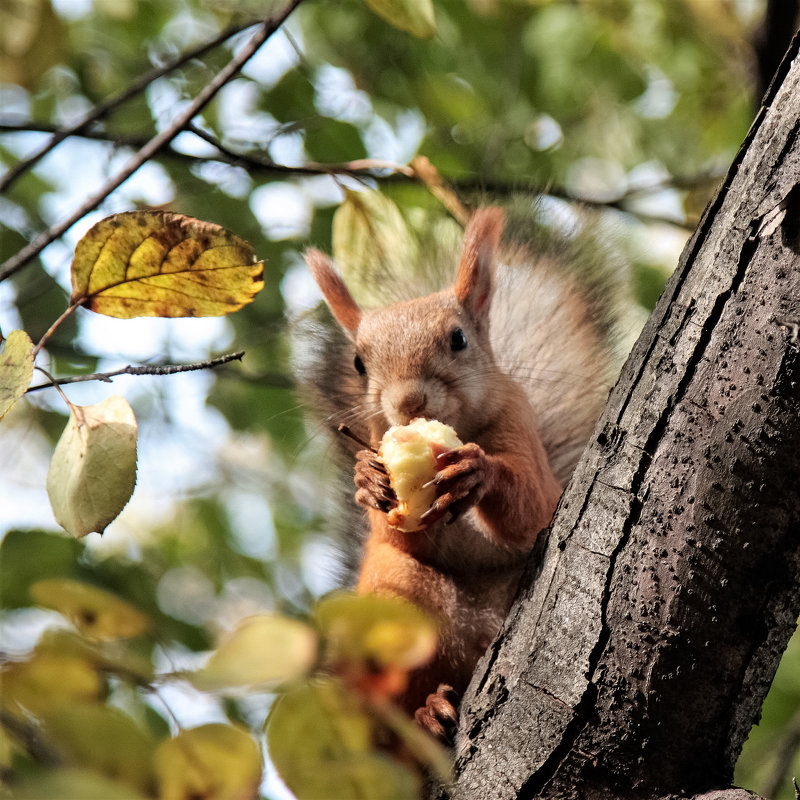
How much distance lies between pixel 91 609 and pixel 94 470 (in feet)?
1.06

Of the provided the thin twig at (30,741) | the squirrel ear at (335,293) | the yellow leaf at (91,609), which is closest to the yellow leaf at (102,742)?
the thin twig at (30,741)

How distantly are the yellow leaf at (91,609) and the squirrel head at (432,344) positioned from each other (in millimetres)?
1166

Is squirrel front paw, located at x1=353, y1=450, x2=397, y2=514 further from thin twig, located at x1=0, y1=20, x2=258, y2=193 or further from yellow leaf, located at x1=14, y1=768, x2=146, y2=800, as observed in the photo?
yellow leaf, located at x1=14, y1=768, x2=146, y2=800

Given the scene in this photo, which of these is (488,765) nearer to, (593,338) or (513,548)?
(513,548)

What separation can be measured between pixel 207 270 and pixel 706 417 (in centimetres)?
70

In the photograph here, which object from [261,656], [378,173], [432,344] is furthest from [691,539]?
[378,173]

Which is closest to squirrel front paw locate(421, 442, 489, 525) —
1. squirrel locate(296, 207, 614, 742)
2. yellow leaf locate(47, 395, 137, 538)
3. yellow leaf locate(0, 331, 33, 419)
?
squirrel locate(296, 207, 614, 742)

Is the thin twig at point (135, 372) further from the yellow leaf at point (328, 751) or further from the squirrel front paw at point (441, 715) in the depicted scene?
the squirrel front paw at point (441, 715)

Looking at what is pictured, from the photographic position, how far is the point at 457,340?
2.18 meters

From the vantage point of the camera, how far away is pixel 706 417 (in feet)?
4.09

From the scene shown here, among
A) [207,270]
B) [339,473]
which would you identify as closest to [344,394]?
[339,473]

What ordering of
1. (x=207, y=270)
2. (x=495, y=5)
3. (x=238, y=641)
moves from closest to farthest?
1. (x=238, y=641)
2. (x=207, y=270)
3. (x=495, y=5)

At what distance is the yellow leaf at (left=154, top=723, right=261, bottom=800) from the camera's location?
0.69m

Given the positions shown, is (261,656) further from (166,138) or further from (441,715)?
(166,138)
